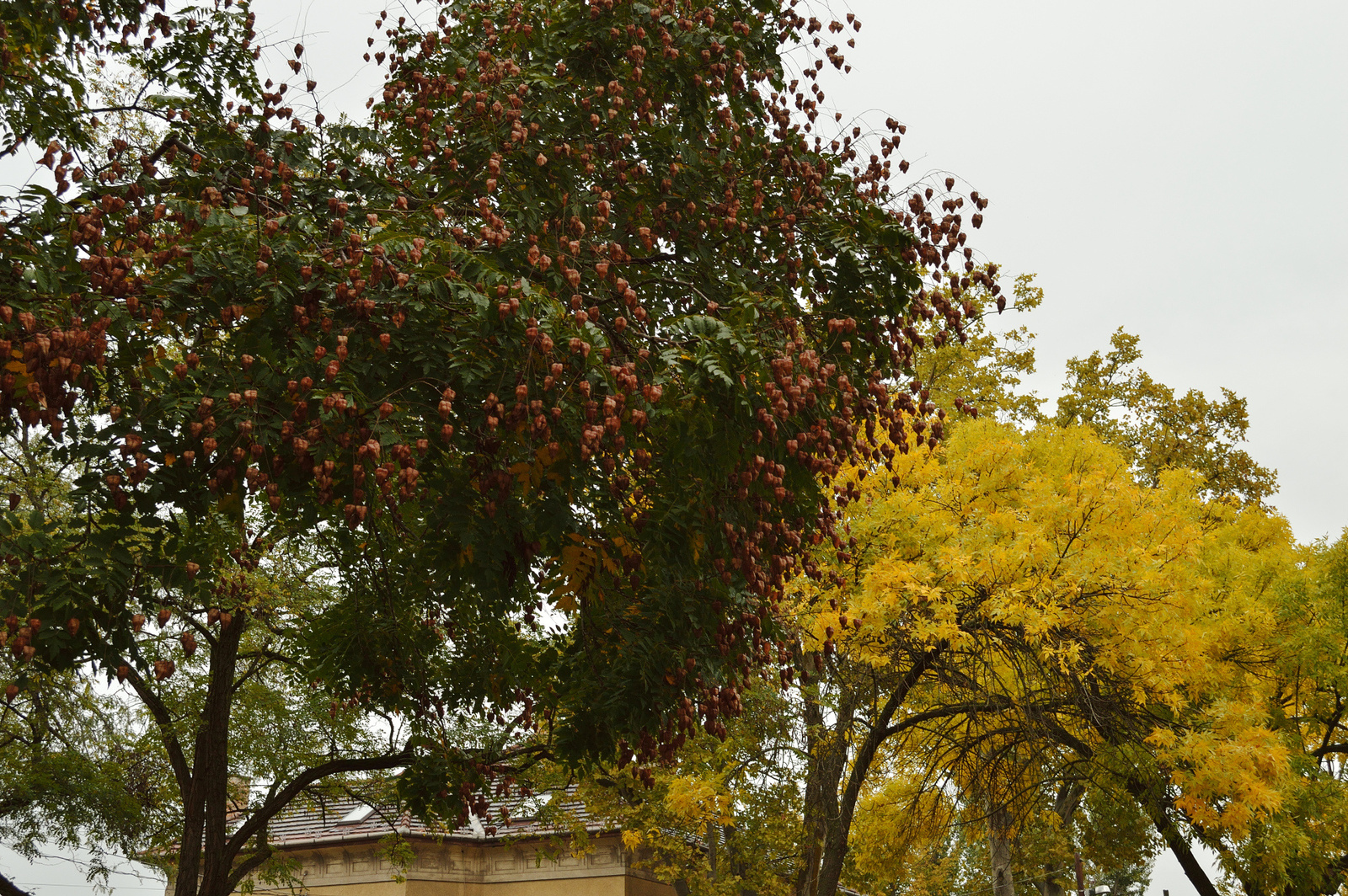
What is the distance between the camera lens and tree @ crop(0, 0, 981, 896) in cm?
611

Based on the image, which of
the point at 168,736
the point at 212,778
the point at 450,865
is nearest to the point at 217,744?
the point at 212,778

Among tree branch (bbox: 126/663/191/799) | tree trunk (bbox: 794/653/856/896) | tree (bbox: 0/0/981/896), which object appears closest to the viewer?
tree (bbox: 0/0/981/896)

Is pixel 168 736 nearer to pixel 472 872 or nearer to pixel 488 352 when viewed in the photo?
pixel 488 352

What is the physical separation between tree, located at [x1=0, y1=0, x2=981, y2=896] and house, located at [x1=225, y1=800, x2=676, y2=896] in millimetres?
13489

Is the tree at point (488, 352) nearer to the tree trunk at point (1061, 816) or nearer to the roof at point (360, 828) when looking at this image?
the roof at point (360, 828)

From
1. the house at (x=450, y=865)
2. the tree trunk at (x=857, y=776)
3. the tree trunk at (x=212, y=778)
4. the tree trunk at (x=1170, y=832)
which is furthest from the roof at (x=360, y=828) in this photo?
the tree trunk at (x=1170, y=832)

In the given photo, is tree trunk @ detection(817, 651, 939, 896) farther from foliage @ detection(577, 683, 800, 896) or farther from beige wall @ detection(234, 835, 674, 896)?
beige wall @ detection(234, 835, 674, 896)

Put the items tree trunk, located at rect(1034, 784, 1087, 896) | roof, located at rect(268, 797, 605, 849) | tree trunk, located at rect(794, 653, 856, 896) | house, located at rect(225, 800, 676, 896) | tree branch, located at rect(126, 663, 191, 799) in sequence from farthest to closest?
tree trunk, located at rect(1034, 784, 1087, 896) → house, located at rect(225, 800, 676, 896) → roof, located at rect(268, 797, 605, 849) → tree trunk, located at rect(794, 653, 856, 896) → tree branch, located at rect(126, 663, 191, 799)

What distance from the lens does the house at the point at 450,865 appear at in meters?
22.6

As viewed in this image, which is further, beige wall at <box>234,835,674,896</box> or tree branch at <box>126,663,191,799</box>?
beige wall at <box>234,835,674,896</box>

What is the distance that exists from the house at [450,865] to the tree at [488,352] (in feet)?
44.3

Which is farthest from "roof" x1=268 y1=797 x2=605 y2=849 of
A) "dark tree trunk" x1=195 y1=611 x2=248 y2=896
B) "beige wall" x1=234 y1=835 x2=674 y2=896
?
"dark tree trunk" x1=195 y1=611 x2=248 y2=896

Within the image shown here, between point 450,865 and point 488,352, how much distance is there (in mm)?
19455

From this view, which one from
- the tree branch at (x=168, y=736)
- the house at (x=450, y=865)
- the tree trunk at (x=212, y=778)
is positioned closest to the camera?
the tree trunk at (x=212, y=778)
